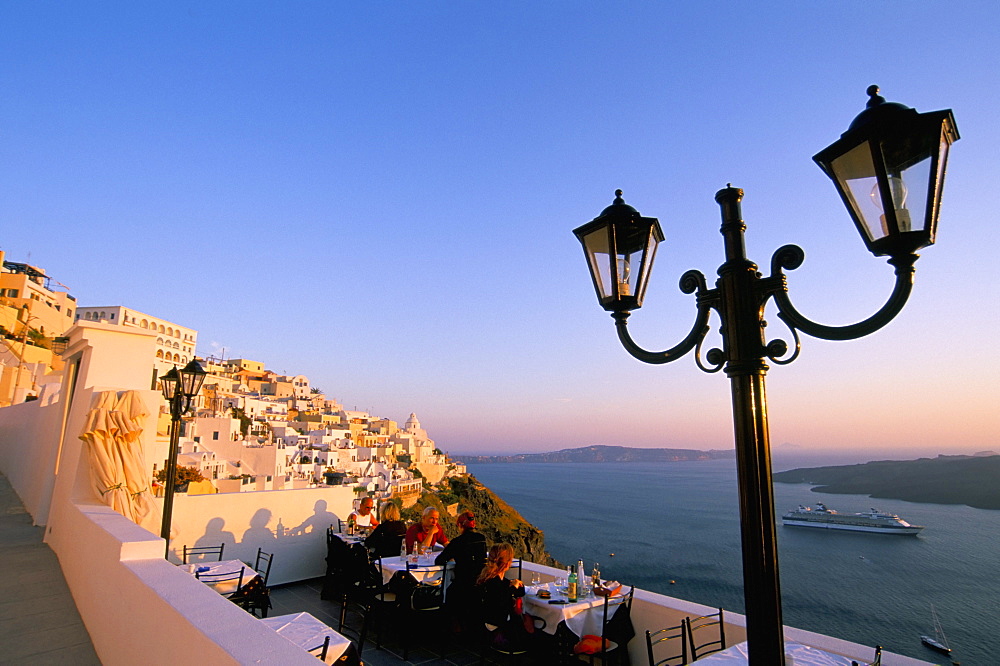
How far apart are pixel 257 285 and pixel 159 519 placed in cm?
1474

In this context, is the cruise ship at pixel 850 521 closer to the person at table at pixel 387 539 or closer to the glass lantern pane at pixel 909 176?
the person at table at pixel 387 539

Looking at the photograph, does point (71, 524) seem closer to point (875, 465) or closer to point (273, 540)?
point (273, 540)

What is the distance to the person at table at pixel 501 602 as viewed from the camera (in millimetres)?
4281

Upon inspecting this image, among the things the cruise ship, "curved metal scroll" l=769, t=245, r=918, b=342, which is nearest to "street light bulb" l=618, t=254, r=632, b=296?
"curved metal scroll" l=769, t=245, r=918, b=342

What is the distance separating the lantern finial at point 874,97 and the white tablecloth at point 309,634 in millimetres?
4016

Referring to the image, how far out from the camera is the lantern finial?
1.55 metres

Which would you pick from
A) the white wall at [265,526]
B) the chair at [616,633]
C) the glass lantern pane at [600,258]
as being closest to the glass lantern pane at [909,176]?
the glass lantern pane at [600,258]

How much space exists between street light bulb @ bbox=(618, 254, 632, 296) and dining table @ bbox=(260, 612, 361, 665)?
9.91 ft

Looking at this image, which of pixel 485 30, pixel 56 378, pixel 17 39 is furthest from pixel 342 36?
pixel 56 378

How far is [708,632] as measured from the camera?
162 inches

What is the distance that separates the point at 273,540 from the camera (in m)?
7.19

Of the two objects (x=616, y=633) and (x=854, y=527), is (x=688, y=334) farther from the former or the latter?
(x=854, y=527)

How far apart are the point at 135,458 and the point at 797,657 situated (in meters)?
6.63

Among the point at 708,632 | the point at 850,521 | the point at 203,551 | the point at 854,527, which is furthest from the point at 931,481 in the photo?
the point at 203,551
